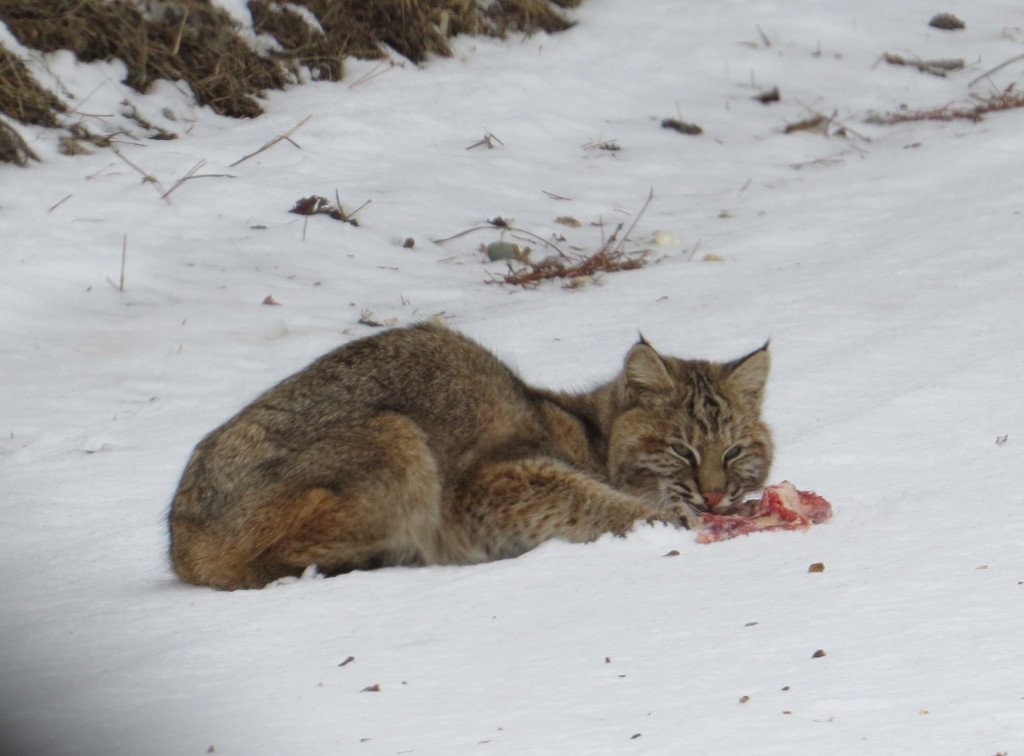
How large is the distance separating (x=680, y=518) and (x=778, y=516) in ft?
1.58

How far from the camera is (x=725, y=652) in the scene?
13.0 ft

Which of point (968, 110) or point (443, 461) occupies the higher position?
point (443, 461)

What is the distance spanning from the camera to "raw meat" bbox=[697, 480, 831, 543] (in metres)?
5.29

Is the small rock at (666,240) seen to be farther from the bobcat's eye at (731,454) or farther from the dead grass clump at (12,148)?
the bobcat's eye at (731,454)

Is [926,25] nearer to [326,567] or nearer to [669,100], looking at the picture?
[669,100]

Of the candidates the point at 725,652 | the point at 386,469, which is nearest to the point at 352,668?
the point at 725,652

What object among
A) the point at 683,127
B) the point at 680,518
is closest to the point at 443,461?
the point at 680,518

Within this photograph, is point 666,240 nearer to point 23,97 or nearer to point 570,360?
point 570,360

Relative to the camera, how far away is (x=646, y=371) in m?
Result: 6.15

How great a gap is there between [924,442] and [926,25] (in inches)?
383

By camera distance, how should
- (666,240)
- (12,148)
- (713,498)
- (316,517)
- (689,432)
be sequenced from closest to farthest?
(316,517) → (713,498) → (689,432) → (12,148) → (666,240)

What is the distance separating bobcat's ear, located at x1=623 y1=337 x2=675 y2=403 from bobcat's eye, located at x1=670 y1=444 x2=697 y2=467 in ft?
0.91

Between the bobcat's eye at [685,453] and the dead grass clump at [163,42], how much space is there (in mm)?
7151

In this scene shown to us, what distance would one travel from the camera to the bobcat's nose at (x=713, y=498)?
5.83m
